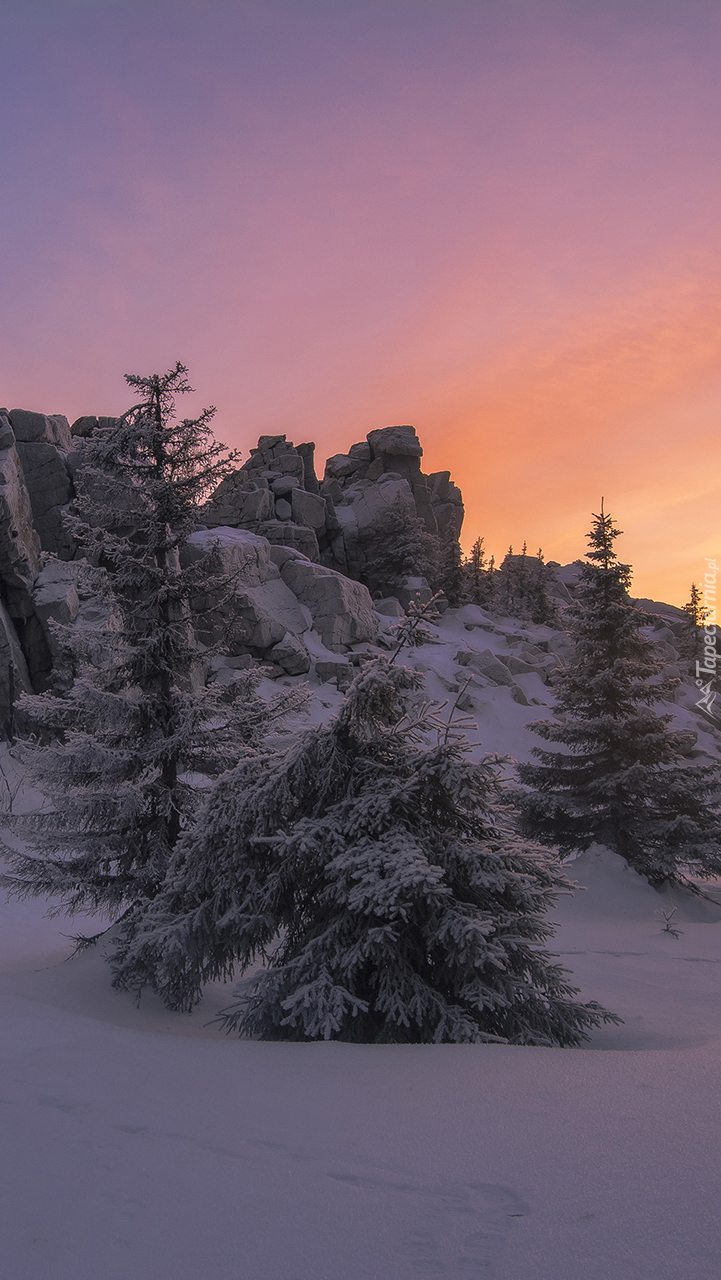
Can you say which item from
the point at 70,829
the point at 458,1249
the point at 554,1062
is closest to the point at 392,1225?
the point at 458,1249

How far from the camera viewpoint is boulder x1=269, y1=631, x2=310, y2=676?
27.6 m

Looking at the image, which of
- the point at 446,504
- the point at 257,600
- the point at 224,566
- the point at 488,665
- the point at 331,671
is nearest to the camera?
the point at 224,566

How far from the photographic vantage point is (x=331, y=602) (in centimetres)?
3053

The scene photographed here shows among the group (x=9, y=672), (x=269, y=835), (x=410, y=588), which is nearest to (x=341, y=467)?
(x=410, y=588)

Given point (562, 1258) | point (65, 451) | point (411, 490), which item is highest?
point (411, 490)

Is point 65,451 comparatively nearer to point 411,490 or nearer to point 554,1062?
point 554,1062

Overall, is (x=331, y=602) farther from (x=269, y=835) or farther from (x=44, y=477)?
(x=269, y=835)

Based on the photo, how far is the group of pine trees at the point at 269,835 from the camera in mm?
4684

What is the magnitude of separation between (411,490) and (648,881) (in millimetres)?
49596

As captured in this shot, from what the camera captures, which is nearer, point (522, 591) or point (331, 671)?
point (331, 671)

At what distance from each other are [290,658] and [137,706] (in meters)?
19.2

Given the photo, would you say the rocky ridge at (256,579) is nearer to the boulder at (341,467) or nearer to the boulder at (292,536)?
the boulder at (292,536)

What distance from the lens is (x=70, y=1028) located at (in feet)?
16.6

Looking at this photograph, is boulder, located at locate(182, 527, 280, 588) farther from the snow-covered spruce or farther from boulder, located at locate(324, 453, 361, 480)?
boulder, located at locate(324, 453, 361, 480)
